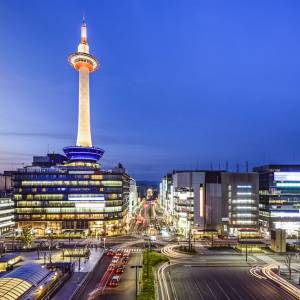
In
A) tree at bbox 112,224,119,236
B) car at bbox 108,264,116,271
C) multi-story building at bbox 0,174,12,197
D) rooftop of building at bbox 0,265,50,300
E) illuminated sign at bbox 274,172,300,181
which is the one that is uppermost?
illuminated sign at bbox 274,172,300,181

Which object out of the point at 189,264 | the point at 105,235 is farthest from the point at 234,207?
the point at 105,235

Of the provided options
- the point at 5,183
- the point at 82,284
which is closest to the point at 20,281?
the point at 82,284

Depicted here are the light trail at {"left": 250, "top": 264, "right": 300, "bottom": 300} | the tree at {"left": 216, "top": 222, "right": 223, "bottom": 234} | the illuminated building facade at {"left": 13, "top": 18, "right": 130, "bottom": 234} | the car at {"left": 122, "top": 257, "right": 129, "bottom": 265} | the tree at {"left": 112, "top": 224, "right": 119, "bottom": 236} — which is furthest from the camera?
the tree at {"left": 112, "top": 224, "right": 119, "bottom": 236}

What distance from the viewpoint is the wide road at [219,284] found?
128ft

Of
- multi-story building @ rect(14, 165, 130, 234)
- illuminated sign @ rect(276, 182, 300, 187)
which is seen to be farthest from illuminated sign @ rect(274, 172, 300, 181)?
multi-story building @ rect(14, 165, 130, 234)

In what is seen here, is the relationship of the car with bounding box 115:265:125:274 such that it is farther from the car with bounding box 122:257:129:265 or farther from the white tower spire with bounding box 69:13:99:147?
the white tower spire with bounding box 69:13:99:147

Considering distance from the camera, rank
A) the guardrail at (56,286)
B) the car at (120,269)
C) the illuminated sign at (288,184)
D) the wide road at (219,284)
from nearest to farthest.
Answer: the guardrail at (56,286) → the wide road at (219,284) → the car at (120,269) → the illuminated sign at (288,184)

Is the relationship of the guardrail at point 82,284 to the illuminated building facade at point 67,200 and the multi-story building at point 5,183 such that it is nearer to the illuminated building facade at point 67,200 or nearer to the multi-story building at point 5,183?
the illuminated building facade at point 67,200

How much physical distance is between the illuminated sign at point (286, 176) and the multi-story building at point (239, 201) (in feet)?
25.3

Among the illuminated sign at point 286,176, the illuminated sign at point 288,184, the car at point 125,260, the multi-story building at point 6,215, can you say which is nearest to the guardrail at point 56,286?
the car at point 125,260

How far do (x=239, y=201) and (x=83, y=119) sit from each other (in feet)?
299

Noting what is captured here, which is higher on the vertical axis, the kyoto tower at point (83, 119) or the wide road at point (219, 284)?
the kyoto tower at point (83, 119)

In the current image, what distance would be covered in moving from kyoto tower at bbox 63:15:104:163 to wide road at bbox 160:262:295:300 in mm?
84673

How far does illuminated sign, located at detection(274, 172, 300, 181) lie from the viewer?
93.0 m
